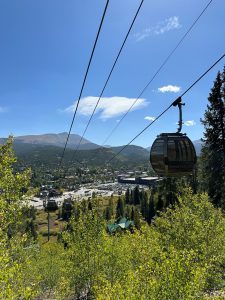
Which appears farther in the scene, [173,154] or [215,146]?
[215,146]

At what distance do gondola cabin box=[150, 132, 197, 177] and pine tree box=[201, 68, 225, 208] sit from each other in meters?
34.7

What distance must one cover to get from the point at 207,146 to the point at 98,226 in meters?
25.0

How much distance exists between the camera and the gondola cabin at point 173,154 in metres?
12.1

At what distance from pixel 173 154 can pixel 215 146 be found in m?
36.8

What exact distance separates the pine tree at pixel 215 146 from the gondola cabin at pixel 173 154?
1368 inches

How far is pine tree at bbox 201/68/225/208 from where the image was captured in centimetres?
4575

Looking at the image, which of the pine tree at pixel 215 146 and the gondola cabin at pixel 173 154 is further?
the pine tree at pixel 215 146

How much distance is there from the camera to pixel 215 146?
46.9 m

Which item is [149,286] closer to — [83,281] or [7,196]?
[7,196]

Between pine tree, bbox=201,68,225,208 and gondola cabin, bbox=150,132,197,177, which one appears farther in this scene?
pine tree, bbox=201,68,225,208

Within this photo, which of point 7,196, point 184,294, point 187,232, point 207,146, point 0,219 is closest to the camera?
point 184,294

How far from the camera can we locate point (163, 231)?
109ft

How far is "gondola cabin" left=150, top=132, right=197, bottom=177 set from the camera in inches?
476

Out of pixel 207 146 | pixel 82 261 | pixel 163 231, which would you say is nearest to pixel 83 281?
pixel 82 261
